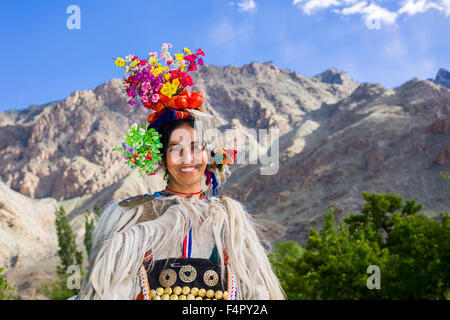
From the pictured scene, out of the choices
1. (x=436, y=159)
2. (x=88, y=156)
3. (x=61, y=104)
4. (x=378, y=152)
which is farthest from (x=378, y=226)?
(x=61, y=104)

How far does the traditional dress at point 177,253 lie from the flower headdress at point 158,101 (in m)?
0.39

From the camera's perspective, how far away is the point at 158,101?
3.33m

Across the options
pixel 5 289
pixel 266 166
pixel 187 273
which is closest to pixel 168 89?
pixel 187 273

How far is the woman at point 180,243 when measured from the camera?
2572 mm

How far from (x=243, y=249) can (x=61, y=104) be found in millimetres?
173763

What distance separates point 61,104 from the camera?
160500mm

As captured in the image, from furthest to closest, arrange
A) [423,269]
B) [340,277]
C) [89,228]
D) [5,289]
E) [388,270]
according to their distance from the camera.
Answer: [89,228]
[340,277]
[388,270]
[423,269]
[5,289]

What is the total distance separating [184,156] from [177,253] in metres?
0.84

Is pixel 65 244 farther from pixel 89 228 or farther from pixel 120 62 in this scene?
pixel 120 62

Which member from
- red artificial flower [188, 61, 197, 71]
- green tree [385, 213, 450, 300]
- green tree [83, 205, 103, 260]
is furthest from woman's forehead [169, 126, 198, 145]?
green tree [385, 213, 450, 300]

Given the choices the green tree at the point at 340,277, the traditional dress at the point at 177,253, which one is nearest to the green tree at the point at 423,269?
the green tree at the point at 340,277

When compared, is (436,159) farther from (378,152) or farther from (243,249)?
(243,249)

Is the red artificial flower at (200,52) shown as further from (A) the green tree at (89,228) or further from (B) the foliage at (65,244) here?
(B) the foliage at (65,244)
